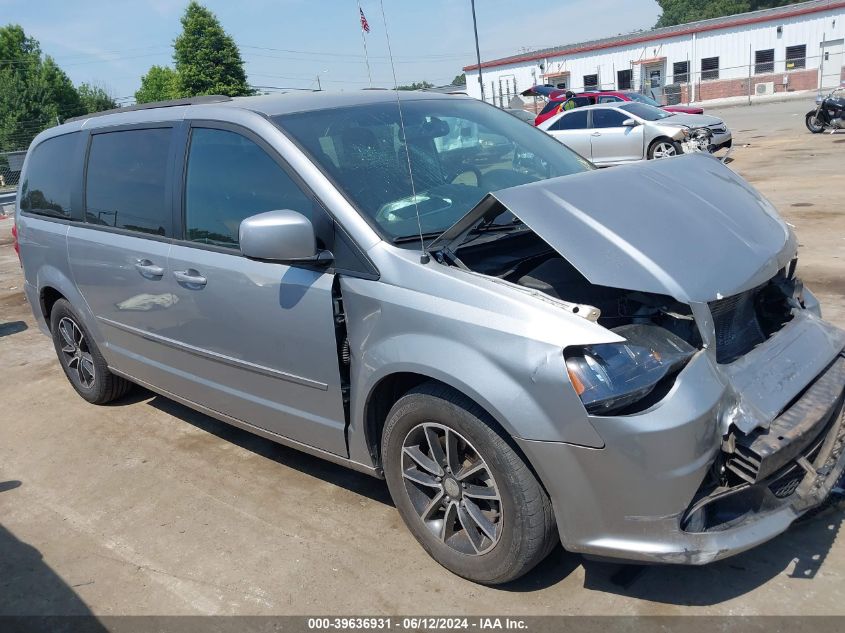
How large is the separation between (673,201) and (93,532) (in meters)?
3.14

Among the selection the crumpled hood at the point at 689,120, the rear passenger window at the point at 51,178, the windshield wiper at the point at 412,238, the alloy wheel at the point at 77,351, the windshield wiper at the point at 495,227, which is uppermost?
the rear passenger window at the point at 51,178

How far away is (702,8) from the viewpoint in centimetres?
9025

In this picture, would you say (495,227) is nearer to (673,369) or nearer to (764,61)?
(673,369)

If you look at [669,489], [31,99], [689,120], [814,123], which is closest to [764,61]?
[814,123]

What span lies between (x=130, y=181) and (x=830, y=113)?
1879 cm

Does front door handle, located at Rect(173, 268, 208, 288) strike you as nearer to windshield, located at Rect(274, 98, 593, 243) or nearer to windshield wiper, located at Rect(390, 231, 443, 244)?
windshield, located at Rect(274, 98, 593, 243)

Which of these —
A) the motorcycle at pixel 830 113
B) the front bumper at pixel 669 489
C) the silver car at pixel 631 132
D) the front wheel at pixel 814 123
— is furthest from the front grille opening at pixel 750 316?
the front wheel at pixel 814 123

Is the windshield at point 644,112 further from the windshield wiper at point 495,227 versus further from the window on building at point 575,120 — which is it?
the windshield wiper at point 495,227

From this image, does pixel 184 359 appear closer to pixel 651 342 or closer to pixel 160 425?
pixel 160 425

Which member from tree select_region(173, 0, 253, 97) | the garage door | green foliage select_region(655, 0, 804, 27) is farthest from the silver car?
green foliage select_region(655, 0, 804, 27)

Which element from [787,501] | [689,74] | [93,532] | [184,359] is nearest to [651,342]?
[787,501]

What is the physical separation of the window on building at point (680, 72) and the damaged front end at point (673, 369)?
160 ft

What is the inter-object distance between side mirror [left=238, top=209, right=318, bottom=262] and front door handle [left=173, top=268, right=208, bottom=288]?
0.70m

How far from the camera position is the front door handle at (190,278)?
3.58m
